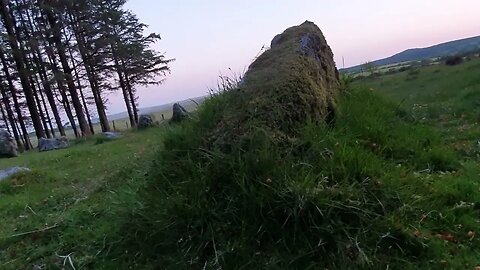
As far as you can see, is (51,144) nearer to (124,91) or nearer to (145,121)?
(145,121)

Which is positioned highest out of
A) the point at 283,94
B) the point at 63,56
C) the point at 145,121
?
the point at 63,56

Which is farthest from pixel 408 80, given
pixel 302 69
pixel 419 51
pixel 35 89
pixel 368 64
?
pixel 419 51

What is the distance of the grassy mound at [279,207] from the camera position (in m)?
2.87

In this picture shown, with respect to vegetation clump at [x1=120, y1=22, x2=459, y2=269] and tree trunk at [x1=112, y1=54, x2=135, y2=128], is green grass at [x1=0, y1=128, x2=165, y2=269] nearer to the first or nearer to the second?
vegetation clump at [x1=120, y1=22, x2=459, y2=269]

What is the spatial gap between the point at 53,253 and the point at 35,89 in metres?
24.4

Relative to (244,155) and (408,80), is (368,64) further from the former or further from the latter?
(408,80)

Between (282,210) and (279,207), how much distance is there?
3 cm

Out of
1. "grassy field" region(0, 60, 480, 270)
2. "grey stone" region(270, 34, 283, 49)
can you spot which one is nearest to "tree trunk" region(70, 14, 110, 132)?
"grey stone" region(270, 34, 283, 49)

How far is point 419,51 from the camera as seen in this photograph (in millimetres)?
41406

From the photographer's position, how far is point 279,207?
119 inches

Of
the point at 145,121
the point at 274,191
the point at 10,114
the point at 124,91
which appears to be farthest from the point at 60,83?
the point at 274,191

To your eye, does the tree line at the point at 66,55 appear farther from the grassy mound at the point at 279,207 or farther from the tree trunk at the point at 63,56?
the grassy mound at the point at 279,207

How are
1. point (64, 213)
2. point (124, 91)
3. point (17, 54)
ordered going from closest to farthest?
1. point (64, 213)
2. point (17, 54)
3. point (124, 91)

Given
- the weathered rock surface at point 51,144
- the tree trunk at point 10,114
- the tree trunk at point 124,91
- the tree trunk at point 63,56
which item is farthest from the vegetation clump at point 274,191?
the tree trunk at point 10,114
